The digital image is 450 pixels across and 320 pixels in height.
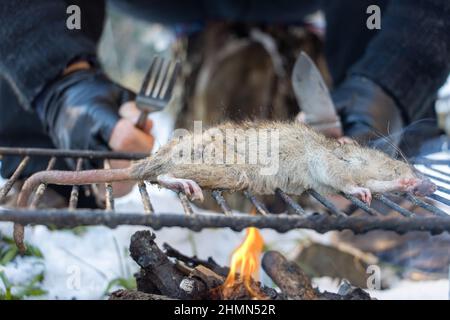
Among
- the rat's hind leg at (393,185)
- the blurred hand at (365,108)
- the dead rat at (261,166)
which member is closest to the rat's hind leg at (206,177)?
the dead rat at (261,166)

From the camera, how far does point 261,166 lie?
5.59 ft

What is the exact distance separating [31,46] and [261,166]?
1167mm

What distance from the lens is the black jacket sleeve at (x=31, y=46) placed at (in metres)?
2.20

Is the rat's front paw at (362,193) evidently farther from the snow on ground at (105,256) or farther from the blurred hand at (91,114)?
the blurred hand at (91,114)

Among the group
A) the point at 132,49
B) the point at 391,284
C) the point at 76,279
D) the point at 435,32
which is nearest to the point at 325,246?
the point at 391,284

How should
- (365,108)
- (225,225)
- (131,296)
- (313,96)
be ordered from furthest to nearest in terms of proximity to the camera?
(365,108), (313,96), (131,296), (225,225)

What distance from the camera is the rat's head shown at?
5.20 ft

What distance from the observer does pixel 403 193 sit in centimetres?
164

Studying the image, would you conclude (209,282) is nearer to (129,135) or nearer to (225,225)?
(225,225)

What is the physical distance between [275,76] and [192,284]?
257 centimetres

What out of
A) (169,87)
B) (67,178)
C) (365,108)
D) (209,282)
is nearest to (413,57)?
(365,108)

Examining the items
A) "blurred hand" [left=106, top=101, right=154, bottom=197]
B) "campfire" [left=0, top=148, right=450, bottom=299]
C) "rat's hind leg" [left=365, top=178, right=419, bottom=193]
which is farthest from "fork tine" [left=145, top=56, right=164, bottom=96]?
"rat's hind leg" [left=365, top=178, right=419, bottom=193]

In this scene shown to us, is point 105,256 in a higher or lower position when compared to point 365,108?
lower

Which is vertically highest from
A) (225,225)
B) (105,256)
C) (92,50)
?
(92,50)
